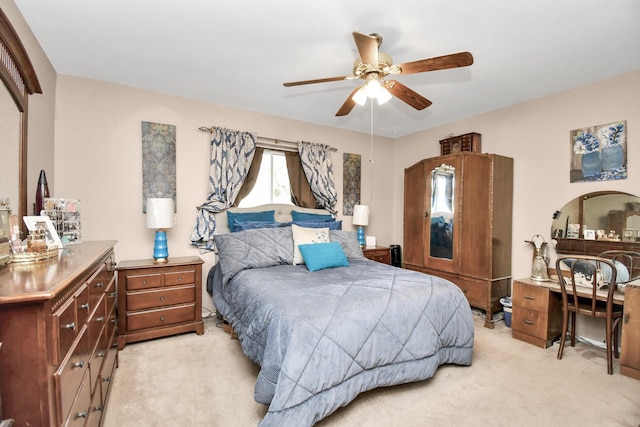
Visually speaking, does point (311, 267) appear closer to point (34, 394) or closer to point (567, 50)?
point (34, 394)

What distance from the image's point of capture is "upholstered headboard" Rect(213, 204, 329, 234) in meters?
3.59

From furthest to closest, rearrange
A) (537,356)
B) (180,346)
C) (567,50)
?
(180,346)
(537,356)
(567,50)

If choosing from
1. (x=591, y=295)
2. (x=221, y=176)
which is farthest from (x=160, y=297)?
Result: (x=591, y=295)

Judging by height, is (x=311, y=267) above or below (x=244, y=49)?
below

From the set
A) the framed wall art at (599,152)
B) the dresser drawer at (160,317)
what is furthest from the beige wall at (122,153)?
the framed wall art at (599,152)

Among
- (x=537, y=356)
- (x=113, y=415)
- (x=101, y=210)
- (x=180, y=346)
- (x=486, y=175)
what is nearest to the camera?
(x=113, y=415)

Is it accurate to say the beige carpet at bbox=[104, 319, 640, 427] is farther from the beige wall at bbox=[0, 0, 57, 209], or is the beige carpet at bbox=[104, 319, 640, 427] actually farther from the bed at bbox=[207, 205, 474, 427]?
the beige wall at bbox=[0, 0, 57, 209]

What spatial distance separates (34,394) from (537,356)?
3.26 metres

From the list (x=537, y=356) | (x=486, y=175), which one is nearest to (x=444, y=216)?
(x=486, y=175)

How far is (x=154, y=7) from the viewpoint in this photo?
1912mm

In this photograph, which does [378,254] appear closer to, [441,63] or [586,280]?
[586,280]

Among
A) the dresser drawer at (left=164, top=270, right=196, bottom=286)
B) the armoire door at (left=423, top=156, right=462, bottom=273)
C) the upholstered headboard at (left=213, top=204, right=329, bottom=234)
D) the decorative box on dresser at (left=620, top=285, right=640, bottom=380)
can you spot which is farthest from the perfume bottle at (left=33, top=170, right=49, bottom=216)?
the decorative box on dresser at (left=620, top=285, right=640, bottom=380)

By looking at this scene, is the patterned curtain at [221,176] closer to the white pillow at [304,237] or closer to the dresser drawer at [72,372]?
the white pillow at [304,237]

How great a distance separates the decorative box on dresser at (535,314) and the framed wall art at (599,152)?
1182 millimetres
